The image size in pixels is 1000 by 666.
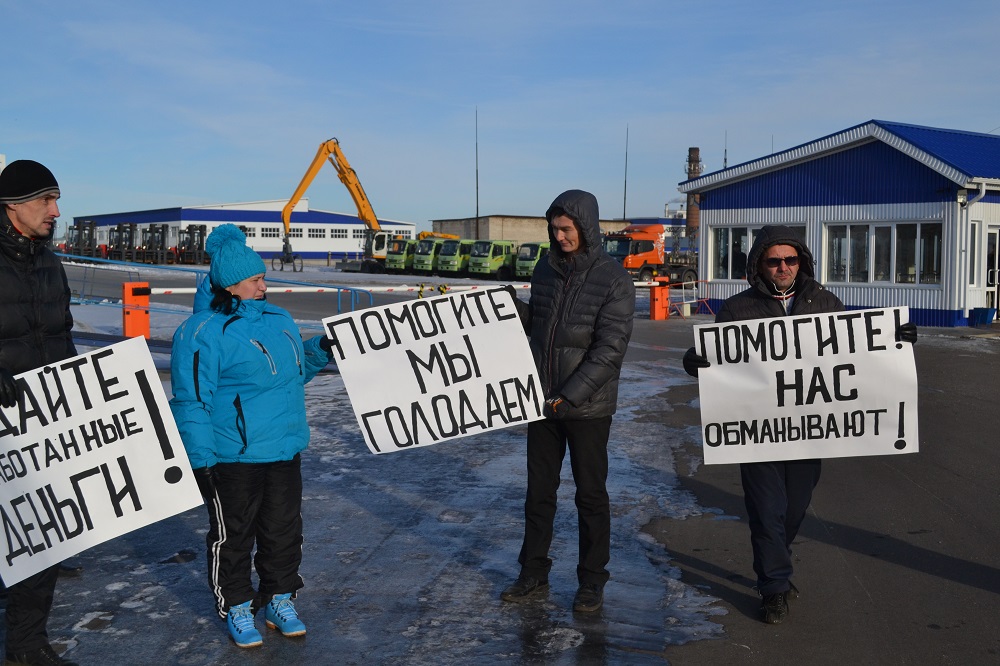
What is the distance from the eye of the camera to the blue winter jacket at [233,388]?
4.24m

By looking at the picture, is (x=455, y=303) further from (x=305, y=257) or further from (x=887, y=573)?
(x=305, y=257)

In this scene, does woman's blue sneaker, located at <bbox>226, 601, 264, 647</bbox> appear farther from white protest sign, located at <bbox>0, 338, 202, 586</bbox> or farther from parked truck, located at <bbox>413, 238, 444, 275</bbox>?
parked truck, located at <bbox>413, 238, 444, 275</bbox>

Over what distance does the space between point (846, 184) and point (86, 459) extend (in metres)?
22.0

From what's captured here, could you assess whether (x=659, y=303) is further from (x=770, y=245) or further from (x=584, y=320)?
(x=584, y=320)

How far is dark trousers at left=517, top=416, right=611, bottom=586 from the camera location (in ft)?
16.1

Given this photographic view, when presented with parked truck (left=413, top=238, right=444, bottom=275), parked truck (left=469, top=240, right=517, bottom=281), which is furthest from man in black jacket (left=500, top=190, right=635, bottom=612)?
parked truck (left=413, top=238, right=444, bottom=275)

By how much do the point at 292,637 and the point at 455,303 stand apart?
186cm

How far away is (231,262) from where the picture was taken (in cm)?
433

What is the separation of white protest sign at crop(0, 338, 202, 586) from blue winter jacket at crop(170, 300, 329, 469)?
147mm

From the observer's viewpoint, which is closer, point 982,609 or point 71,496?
point 71,496

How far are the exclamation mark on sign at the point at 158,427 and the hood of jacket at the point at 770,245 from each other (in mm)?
2857

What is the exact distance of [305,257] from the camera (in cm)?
8662

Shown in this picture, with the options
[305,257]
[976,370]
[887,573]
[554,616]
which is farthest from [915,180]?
[305,257]

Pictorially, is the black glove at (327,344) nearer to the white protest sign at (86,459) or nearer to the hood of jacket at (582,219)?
the white protest sign at (86,459)
